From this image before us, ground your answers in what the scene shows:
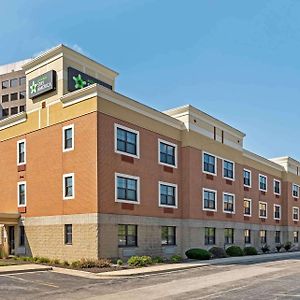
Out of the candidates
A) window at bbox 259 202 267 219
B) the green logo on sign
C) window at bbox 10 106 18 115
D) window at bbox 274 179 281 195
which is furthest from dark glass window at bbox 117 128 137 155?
window at bbox 10 106 18 115

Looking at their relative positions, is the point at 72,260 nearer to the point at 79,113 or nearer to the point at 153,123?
the point at 79,113

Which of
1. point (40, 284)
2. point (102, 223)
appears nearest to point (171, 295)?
point (40, 284)

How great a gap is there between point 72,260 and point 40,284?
31.0 feet

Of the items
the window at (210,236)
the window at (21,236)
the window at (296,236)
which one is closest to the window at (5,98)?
the window at (296,236)

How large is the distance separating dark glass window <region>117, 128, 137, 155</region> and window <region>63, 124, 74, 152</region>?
335cm

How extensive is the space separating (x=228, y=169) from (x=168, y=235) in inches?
497

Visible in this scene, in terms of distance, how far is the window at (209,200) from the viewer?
134ft

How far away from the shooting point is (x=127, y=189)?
31984 mm

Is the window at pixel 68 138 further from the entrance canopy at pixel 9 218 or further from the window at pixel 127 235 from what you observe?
the entrance canopy at pixel 9 218

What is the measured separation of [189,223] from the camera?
124 ft

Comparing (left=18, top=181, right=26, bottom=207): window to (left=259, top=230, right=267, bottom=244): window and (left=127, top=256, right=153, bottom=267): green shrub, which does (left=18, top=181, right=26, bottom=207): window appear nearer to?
(left=127, top=256, right=153, bottom=267): green shrub

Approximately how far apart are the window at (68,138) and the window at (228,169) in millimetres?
18867

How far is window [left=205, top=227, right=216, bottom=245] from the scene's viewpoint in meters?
40.8

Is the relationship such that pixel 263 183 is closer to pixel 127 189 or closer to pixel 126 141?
pixel 127 189
